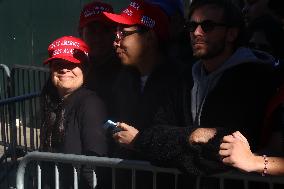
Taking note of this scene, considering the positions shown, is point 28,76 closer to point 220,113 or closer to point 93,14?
point 93,14

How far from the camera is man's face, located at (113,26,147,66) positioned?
338cm

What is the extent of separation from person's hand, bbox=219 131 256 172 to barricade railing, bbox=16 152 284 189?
Result: 0.48ft

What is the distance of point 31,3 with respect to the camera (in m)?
9.34

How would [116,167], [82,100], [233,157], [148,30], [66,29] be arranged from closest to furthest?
[233,157], [116,167], [148,30], [82,100], [66,29]

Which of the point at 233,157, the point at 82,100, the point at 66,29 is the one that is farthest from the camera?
the point at 66,29

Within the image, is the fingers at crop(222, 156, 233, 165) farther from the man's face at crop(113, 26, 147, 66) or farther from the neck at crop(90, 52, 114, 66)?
the neck at crop(90, 52, 114, 66)

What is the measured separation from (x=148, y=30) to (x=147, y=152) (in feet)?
2.66

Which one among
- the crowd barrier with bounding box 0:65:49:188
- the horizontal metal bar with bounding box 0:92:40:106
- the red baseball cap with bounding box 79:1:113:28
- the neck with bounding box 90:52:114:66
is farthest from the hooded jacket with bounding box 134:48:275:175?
the crowd barrier with bounding box 0:65:49:188

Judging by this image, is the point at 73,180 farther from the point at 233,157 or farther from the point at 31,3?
the point at 31,3

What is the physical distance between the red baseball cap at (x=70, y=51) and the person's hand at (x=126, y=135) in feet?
2.69

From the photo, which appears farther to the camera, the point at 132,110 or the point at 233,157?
the point at 132,110

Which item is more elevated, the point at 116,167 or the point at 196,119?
the point at 196,119

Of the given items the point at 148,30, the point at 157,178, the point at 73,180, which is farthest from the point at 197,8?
the point at 73,180

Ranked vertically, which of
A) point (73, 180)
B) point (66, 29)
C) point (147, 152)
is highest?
point (66, 29)
